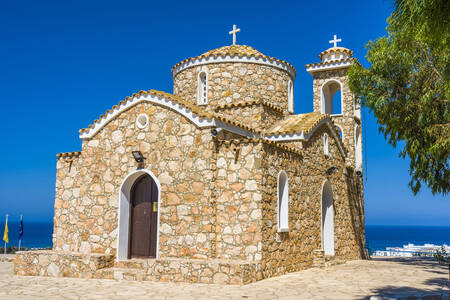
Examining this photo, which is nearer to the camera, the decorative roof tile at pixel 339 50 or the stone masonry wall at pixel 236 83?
the stone masonry wall at pixel 236 83

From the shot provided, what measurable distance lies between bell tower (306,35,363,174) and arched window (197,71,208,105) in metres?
5.53

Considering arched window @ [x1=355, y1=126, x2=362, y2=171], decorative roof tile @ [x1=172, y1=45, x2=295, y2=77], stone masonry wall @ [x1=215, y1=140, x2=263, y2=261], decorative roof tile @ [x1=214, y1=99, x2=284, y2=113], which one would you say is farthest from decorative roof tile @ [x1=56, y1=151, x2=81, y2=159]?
arched window @ [x1=355, y1=126, x2=362, y2=171]

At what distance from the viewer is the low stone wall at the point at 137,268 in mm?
11016

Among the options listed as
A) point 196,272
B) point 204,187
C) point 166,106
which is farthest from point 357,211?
point 196,272

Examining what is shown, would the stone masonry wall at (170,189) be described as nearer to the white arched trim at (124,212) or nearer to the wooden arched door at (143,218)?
the white arched trim at (124,212)

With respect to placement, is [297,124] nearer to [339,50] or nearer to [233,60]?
[233,60]

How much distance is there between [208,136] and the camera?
13008 millimetres

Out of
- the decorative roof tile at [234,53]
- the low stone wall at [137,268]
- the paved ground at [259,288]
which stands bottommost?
the paved ground at [259,288]

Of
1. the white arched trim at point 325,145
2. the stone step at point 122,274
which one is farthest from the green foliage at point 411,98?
the stone step at point 122,274

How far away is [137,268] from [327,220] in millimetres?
7997

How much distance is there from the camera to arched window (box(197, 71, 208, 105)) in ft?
58.6

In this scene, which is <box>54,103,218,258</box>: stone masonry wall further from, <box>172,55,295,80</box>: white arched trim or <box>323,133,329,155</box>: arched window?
<box>323,133,329,155</box>: arched window

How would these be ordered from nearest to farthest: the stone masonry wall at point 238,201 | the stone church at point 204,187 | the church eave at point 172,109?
1. the stone masonry wall at point 238,201
2. the stone church at point 204,187
3. the church eave at point 172,109

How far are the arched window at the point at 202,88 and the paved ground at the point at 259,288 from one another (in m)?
7.89
